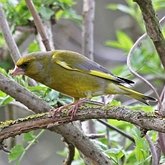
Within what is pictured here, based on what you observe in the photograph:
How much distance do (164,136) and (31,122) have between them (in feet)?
1.64

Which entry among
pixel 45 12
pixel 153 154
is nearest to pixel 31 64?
pixel 45 12

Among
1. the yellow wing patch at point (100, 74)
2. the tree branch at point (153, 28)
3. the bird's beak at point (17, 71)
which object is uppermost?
the tree branch at point (153, 28)

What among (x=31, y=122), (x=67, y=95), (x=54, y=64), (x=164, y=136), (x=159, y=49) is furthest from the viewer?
(x=54, y=64)

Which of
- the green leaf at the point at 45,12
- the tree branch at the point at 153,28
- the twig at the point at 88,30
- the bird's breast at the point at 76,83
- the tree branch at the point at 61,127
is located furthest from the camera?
the twig at the point at 88,30

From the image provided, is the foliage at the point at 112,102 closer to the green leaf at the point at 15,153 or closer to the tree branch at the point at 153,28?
the green leaf at the point at 15,153

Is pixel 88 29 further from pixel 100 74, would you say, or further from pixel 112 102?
pixel 112 102

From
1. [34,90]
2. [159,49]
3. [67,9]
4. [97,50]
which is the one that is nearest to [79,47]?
[97,50]

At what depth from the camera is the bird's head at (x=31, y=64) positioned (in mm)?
2452

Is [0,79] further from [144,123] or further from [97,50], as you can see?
[97,50]

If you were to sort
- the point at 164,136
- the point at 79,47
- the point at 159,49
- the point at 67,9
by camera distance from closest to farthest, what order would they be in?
the point at 159,49 < the point at 164,136 < the point at 67,9 < the point at 79,47

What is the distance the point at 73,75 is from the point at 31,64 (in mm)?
188

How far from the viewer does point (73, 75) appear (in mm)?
2588

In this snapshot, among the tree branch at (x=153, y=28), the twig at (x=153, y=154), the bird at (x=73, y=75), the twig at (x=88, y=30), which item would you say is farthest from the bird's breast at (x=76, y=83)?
the tree branch at (x=153, y=28)

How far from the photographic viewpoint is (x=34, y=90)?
7.50 feet
